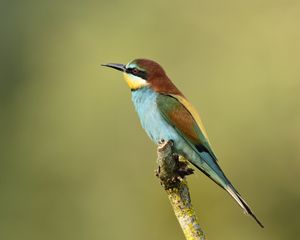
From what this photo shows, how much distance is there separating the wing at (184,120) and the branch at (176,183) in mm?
538

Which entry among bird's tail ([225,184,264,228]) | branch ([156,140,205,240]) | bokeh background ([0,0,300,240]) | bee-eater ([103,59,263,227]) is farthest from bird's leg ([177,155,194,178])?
bokeh background ([0,0,300,240])

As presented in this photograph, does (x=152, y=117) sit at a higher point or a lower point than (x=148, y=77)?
lower

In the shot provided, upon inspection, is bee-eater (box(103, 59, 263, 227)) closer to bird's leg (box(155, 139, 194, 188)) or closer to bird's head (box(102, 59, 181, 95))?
bird's head (box(102, 59, 181, 95))

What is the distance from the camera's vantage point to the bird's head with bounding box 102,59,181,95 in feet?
14.8

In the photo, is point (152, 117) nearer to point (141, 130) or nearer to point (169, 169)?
point (169, 169)

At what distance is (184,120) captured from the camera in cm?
438

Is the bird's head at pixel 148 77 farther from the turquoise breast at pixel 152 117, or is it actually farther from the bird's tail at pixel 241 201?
the bird's tail at pixel 241 201

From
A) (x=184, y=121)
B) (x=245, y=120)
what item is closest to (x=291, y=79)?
(x=245, y=120)

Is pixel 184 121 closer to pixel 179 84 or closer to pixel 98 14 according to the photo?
pixel 179 84

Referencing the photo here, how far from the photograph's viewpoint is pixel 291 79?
8.01 m

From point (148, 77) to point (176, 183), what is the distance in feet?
3.30

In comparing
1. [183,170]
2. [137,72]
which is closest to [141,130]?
[137,72]

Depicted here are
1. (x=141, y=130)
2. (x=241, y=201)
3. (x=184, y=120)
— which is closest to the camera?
(x=241, y=201)

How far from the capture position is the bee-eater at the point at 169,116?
4340 mm
